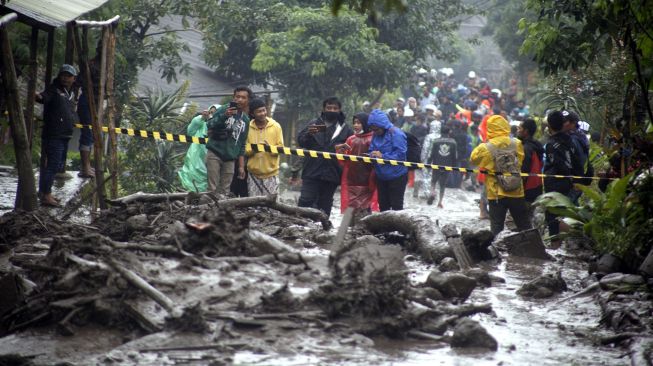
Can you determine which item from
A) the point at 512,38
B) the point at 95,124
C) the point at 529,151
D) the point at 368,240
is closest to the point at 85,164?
the point at 95,124

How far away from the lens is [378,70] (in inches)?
936

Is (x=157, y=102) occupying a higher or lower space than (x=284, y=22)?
lower

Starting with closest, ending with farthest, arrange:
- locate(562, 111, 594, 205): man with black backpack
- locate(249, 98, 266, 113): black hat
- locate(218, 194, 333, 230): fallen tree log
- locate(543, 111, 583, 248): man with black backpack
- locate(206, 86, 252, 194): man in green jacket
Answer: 1. locate(218, 194, 333, 230): fallen tree log
2. locate(543, 111, 583, 248): man with black backpack
3. locate(562, 111, 594, 205): man with black backpack
4. locate(206, 86, 252, 194): man in green jacket
5. locate(249, 98, 266, 113): black hat

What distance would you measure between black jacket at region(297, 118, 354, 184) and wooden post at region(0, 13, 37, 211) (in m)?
3.65

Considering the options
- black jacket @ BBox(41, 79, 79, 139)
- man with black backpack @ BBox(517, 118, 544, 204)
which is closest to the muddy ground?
man with black backpack @ BBox(517, 118, 544, 204)

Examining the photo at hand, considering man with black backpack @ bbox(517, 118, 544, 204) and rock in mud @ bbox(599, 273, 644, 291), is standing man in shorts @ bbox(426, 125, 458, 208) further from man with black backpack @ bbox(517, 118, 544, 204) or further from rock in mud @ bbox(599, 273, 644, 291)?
rock in mud @ bbox(599, 273, 644, 291)

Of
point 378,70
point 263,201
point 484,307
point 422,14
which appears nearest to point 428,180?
point 378,70

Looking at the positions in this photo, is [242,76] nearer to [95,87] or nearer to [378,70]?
[378,70]

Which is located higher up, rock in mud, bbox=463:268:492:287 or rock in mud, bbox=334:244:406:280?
rock in mud, bbox=334:244:406:280

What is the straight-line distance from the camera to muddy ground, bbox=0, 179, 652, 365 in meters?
6.15

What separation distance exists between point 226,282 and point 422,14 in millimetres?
19540

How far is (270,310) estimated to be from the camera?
6641 millimetres

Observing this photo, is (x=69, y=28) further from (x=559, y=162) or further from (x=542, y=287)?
(x=542, y=287)

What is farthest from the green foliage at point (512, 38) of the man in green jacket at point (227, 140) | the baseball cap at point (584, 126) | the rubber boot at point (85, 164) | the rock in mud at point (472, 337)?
the rock in mud at point (472, 337)
